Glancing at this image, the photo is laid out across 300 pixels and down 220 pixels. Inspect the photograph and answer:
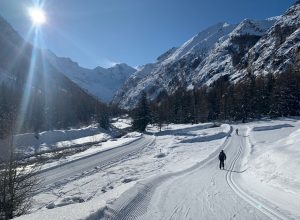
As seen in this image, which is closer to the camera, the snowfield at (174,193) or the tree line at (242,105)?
the snowfield at (174,193)

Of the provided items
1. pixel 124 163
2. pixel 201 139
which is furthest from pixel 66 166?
pixel 201 139

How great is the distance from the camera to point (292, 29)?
188m

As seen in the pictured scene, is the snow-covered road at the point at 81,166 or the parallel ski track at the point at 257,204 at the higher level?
the parallel ski track at the point at 257,204

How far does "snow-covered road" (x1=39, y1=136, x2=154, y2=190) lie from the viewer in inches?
1176

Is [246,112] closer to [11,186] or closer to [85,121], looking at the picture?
[85,121]

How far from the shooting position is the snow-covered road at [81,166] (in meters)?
29.9

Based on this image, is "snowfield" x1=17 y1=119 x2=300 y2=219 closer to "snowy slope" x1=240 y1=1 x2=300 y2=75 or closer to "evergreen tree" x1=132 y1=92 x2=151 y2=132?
"evergreen tree" x1=132 y1=92 x2=151 y2=132

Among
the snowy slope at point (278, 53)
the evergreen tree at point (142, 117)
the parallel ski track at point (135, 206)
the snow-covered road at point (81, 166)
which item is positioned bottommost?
the snow-covered road at point (81, 166)

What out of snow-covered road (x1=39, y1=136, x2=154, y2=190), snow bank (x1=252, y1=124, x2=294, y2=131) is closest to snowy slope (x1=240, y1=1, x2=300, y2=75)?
snow bank (x1=252, y1=124, x2=294, y2=131)

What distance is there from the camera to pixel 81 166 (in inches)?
1435

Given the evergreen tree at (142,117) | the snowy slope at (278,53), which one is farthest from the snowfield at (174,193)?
the snowy slope at (278,53)

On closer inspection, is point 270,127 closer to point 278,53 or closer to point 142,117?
point 142,117

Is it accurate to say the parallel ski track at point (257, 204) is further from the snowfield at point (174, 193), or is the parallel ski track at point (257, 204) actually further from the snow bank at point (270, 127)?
the snow bank at point (270, 127)

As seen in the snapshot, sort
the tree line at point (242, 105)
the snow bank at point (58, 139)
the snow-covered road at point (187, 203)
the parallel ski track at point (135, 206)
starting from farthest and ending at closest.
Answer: the tree line at point (242, 105) < the snow bank at point (58, 139) < the snow-covered road at point (187, 203) < the parallel ski track at point (135, 206)
